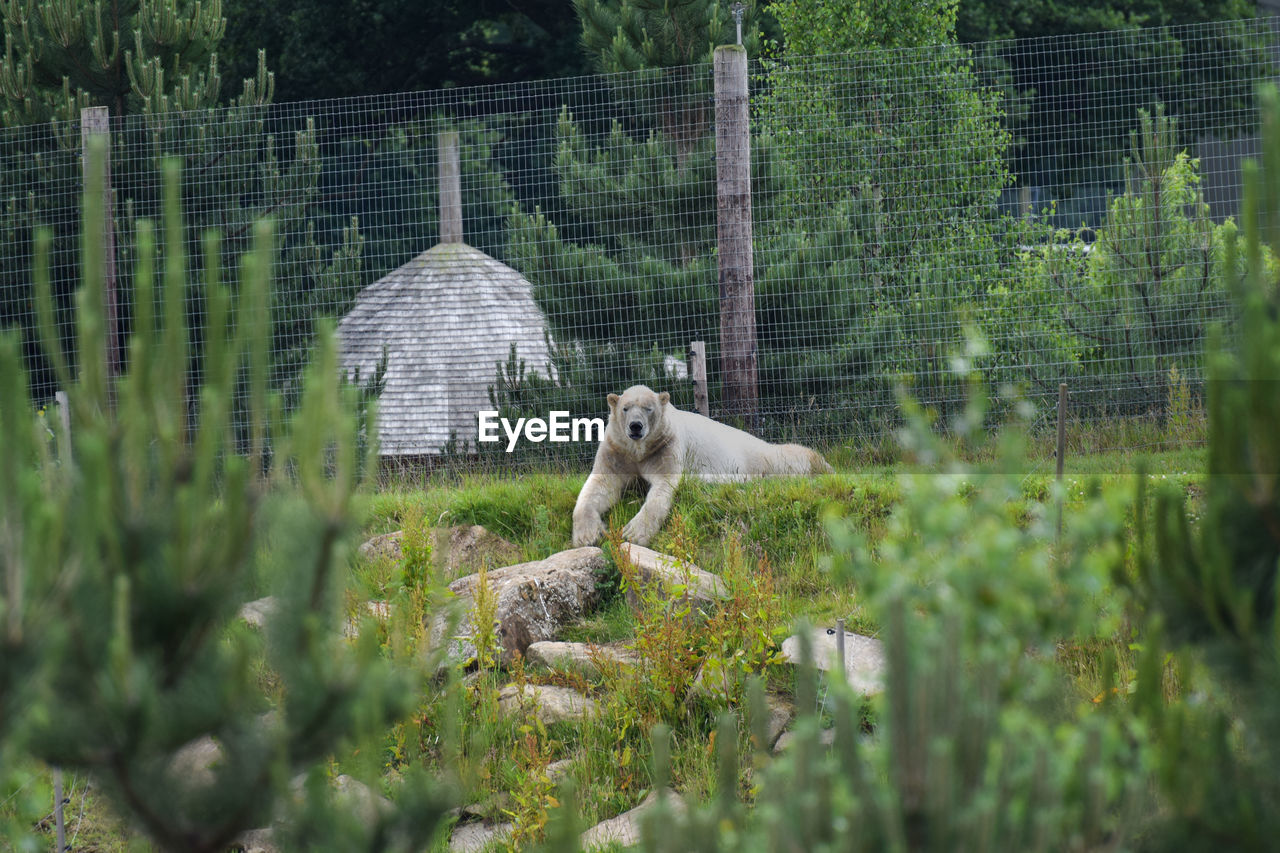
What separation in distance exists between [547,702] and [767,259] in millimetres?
3831

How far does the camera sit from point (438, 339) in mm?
8570

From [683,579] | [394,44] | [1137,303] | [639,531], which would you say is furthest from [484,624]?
[394,44]

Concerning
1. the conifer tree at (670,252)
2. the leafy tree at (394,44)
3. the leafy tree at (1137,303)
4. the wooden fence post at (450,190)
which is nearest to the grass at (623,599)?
the leafy tree at (1137,303)

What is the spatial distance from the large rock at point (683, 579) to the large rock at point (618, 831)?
2.88ft

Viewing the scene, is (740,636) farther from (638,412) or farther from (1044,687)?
(1044,687)

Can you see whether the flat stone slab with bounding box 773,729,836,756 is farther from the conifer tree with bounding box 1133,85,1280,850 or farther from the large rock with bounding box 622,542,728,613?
the conifer tree with bounding box 1133,85,1280,850

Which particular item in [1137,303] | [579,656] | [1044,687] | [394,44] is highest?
[394,44]

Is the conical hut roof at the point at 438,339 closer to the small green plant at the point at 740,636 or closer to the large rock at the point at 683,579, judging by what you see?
the large rock at the point at 683,579

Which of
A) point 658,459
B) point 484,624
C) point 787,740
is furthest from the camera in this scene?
point 658,459

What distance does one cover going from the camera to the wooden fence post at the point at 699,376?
23.3 feet

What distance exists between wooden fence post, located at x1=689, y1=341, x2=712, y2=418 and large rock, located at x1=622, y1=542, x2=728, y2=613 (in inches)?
83.5

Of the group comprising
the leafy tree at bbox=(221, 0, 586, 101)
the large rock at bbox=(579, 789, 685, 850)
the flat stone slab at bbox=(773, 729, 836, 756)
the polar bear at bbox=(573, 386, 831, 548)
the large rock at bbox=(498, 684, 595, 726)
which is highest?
the leafy tree at bbox=(221, 0, 586, 101)

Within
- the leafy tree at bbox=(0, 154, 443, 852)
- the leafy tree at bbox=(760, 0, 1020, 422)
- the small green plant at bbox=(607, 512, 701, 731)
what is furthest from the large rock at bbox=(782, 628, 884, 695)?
the leafy tree at bbox=(760, 0, 1020, 422)

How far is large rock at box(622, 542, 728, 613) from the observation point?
15.3ft
